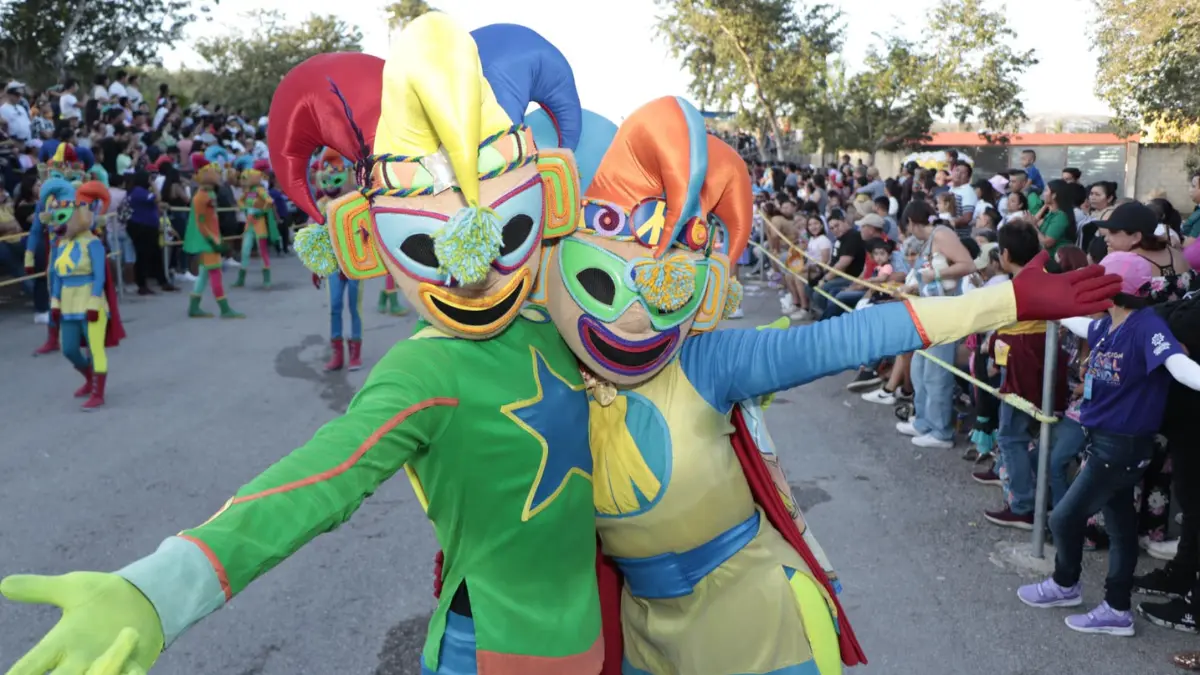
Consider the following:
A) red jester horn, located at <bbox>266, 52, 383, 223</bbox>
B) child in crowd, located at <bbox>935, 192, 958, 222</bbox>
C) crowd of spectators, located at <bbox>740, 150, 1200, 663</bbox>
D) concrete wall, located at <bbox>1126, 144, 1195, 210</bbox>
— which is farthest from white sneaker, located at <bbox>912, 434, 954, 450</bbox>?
concrete wall, located at <bbox>1126, 144, 1195, 210</bbox>

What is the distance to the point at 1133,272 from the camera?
3941 millimetres

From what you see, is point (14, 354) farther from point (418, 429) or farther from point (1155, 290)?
point (1155, 290)

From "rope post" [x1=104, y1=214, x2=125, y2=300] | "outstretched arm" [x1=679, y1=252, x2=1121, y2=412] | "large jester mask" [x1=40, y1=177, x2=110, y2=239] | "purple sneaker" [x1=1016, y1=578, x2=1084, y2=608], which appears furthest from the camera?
"rope post" [x1=104, y1=214, x2=125, y2=300]

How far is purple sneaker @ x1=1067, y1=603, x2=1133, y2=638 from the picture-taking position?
3.89 meters

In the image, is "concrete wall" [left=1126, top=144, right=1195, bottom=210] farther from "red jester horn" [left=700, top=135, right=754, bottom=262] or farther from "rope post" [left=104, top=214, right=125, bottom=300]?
"red jester horn" [left=700, top=135, right=754, bottom=262]

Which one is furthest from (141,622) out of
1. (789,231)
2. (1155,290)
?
(789,231)

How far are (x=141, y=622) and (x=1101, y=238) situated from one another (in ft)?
19.3

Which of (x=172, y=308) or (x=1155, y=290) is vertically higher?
(x=1155, y=290)

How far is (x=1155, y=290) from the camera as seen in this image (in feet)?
13.6

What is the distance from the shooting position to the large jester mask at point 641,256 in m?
2.29

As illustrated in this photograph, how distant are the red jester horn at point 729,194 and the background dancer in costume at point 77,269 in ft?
20.2

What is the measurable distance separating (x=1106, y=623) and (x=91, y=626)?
12.8ft

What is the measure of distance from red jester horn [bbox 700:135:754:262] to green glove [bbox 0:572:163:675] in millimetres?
1624

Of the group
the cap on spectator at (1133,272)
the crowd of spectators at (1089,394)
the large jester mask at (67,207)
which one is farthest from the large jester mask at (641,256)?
the large jester mask at (67,207)
